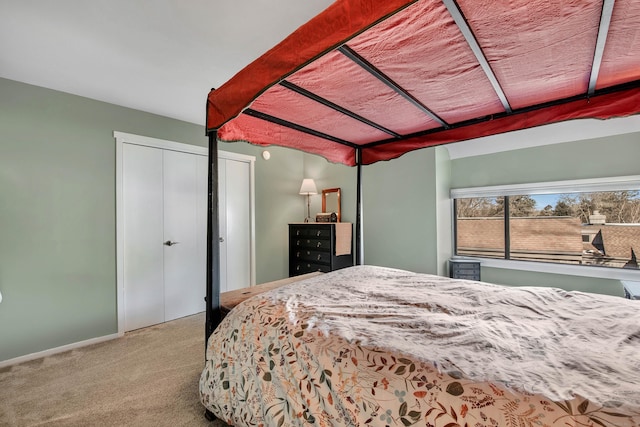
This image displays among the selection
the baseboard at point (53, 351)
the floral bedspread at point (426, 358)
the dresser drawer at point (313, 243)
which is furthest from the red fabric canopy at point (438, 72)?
the baseboard at point (53, 351)

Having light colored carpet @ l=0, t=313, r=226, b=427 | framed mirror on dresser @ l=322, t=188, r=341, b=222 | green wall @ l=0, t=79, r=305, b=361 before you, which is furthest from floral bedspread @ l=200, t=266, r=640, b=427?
framed mirror on dresser @ l=322, t=188, r=341, b=222

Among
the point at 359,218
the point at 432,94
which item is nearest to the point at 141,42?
the point at 432,94

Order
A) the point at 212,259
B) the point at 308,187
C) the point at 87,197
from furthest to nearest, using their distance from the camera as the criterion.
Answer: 1. the point at 308,187
2. the point at 87,197
3. the point at 212,259

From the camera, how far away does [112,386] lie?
6.68 feet

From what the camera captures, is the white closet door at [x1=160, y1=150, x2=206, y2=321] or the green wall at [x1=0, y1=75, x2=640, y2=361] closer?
the green wall at [x1=0, y1=75, x2=640, y2=361]

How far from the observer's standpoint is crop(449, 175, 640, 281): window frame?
273cm

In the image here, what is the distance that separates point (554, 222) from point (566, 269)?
1.86 feet

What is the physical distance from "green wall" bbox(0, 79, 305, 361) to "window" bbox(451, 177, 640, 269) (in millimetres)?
4345

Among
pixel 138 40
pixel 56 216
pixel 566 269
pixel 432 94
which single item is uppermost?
pixel 138 40

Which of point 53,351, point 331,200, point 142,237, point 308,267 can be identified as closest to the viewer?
point 53,351

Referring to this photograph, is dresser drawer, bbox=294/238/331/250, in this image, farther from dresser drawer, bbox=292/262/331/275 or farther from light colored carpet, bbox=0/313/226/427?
light colored carpet, bbox=0/313/226/427

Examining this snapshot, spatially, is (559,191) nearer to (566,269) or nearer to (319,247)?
(566,269)

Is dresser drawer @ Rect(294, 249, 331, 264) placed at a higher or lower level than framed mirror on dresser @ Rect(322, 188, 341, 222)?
lower

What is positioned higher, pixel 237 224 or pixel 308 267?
pixel 237 224
